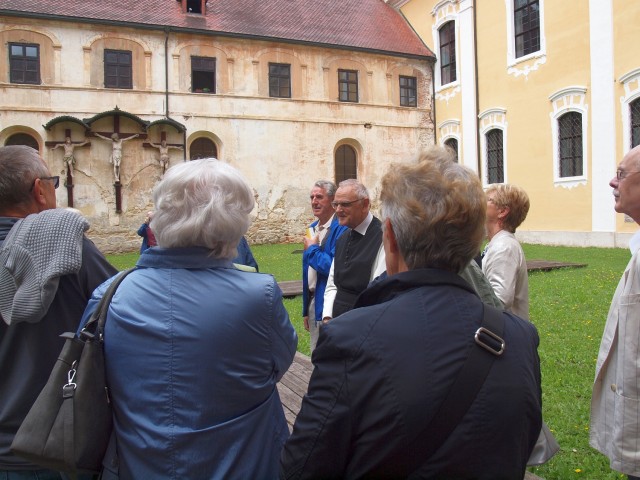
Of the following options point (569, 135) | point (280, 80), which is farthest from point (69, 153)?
point (569, 135)

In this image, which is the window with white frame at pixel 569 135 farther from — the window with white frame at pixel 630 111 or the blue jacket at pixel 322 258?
the blue jacket at pixel 322 258

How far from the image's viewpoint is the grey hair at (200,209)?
175cm

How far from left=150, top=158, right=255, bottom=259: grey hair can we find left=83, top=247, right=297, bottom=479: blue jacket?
56 mm

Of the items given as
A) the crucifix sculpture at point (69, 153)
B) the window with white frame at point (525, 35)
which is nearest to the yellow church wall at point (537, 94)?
the window with white frame at point (525, 35)

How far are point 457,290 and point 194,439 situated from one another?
85 centimetres

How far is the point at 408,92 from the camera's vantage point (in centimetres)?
2436

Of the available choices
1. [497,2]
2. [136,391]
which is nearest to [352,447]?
[136,391]

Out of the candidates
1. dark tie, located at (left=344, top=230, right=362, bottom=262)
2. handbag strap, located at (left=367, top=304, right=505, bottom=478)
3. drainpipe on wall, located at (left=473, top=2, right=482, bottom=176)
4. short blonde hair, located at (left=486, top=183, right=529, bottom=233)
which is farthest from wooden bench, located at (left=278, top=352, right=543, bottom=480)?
drainpipe on wall, located at (left=473, top=2, right=482, bottom=176)

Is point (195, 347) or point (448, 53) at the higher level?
point (448, 53)

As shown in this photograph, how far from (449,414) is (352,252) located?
8.92 feet

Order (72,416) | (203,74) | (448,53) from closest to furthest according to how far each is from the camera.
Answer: (72,416)
(203,74)
(448,53)

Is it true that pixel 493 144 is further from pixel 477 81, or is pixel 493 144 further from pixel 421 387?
pixel 421 387

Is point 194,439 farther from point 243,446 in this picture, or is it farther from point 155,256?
point 155,256

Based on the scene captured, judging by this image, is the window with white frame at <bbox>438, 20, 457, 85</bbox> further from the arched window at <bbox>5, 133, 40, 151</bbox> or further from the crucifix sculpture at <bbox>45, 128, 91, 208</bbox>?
the arched window at <bbox>5, 133, 40, 151</bbox>
